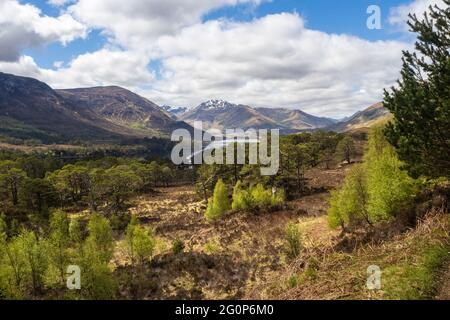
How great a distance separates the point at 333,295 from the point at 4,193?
82.6 m

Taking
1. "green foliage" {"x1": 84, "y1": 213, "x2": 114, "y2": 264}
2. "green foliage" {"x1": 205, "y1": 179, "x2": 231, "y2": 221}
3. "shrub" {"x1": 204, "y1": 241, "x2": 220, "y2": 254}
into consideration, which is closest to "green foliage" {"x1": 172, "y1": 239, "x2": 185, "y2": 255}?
"shrub" {"x1": 204, "y1": 241, "x2": 220, "y2": 254}

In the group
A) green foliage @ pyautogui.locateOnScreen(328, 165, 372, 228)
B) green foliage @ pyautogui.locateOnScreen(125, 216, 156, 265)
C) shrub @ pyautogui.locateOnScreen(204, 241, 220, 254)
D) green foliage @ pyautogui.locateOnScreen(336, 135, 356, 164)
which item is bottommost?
shrub @ pyautogui.locateOnScreen(204, 241, 220, 254)

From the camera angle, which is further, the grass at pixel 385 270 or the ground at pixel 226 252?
the ground at pixel 226 252

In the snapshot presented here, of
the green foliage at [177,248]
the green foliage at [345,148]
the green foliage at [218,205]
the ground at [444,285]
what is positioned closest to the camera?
the ground at [444,285]

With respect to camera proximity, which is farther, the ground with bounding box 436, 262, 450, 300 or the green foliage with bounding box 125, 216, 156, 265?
the green foliage with bounding box 125, 216, 156, 265

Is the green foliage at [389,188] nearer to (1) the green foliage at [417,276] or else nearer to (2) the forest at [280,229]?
(2) the forest at [280,229]

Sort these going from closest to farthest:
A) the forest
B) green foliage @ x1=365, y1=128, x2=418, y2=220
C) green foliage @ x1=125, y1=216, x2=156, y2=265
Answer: the forest
green foliage @ x1=365, y1=128, x2=418, y2=220
green foliage @ x1=125, y1=216, x2=156, y2=265

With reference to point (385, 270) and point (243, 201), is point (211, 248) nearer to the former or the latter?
point (243, 201)

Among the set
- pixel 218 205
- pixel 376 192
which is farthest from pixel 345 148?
pixel 376 192

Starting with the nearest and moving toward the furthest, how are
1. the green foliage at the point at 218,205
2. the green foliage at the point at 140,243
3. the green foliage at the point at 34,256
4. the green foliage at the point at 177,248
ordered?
the green foliage at the point at 34,256 → the green foliage at the point at 140,243 → the green foliage at the point at 177,248 → the green foliage at the point at 218,205

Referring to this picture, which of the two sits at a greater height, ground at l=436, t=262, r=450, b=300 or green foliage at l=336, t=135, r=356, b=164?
green foliage at l=336, t=135, r=356, b=164

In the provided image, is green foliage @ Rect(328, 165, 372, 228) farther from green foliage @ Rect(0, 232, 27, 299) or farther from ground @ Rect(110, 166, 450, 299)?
green foliage @ Rect(0, 232, 27, 299)

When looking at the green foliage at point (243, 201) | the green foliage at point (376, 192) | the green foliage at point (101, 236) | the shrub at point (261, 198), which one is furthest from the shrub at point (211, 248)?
the shrub at point (261, 198)

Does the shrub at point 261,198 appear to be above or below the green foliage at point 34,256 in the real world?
above
